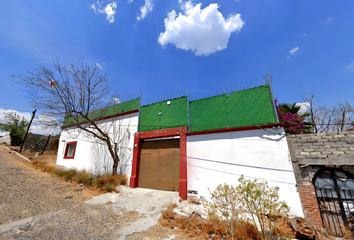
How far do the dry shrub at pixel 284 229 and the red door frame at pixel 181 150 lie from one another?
3.43 metres

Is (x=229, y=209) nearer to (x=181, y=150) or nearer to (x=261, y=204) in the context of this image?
(x=261, y=204)

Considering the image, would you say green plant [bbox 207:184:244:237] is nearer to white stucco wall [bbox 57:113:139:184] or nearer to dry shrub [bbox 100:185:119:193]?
dry shrub [bbox 100:185:119:193]

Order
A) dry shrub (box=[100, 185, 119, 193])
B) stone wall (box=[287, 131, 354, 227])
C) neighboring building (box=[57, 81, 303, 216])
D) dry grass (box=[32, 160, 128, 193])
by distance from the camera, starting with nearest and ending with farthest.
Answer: stone wall (box=[287, 131, 354, 227]) → neighboring building (box=[57, 81, 303, 216]) → dry shrub (box=[100, 185, 119, 193]) → dry grass (box=[32, 160, 128, 193])

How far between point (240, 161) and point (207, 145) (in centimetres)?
152

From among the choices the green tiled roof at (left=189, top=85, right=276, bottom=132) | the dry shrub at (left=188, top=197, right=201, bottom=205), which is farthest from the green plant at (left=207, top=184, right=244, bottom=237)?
the green tiled roof at (left=189, top=85, right=276, bottom=132)

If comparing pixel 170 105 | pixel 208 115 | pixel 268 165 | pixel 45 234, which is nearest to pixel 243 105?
pixel 208 115

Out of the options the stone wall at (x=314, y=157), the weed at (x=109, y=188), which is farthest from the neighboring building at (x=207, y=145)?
the weed at (x=109, y=188)

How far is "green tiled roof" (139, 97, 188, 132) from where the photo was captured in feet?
25.6

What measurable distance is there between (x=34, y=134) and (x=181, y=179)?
27.4 m

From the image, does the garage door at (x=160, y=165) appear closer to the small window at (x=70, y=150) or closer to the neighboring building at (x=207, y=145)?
the neighboring building at (x=207, y=145)

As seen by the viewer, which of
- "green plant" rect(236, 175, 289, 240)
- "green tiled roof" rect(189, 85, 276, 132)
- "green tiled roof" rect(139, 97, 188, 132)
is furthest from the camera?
"green tiled roof" rect(139, 97, 188, 132)

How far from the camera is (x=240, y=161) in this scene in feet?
18.7

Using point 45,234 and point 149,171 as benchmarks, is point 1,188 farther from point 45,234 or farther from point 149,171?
point 149,171

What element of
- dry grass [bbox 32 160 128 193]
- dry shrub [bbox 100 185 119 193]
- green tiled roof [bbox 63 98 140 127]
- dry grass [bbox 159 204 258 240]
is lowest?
dry grass [bbox 159 204 258 240]
